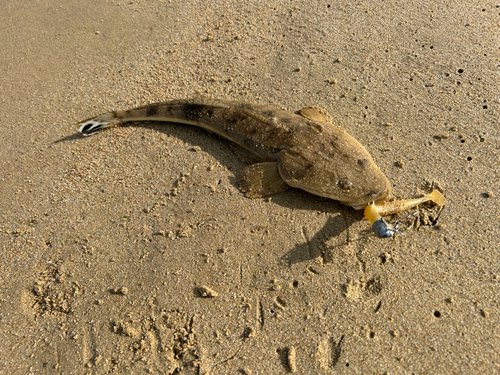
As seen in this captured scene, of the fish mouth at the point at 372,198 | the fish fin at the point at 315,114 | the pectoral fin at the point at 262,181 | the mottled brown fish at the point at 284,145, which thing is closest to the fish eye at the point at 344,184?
the mottled brown fish at the point at 284,145

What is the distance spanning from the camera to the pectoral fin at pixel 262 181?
364cm

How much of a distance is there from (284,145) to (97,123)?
2545 millimetres

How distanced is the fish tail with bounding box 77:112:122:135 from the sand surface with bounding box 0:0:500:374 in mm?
148

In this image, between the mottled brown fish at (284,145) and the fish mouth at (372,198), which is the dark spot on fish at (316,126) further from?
the fish mouth at (372,198)

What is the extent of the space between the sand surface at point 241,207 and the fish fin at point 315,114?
0.48ft

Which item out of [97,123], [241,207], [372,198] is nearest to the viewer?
[372,198]

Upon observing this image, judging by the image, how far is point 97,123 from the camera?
13.9ft

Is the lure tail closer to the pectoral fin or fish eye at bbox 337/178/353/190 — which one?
fish eye at bbox 337/178/353/190

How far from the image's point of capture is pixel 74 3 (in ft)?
18.3

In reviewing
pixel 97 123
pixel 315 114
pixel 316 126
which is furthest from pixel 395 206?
pixel 97 123

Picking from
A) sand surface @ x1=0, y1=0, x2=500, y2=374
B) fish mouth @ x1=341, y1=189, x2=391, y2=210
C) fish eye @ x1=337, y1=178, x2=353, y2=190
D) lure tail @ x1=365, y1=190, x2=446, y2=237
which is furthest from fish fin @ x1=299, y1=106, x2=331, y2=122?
lure tail @ x1=365, y1=190, x2=446, y2=237

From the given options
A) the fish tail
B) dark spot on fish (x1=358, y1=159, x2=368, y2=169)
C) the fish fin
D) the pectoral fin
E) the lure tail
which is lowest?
the fish tail

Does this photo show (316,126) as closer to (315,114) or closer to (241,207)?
(315,114)

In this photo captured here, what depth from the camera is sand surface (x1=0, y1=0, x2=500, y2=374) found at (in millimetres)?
2912
